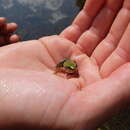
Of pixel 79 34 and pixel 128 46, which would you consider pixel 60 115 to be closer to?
pixel 128 46

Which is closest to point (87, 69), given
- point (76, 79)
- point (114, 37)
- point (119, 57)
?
point (76, 79)

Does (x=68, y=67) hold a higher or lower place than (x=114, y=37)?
lower

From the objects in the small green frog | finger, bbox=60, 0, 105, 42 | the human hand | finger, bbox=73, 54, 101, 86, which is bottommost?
the human hand

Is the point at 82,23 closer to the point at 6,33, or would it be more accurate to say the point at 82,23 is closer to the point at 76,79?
the point at 76,79

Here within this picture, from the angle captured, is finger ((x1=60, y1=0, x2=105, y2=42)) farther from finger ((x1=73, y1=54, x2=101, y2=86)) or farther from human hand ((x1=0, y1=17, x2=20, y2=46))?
human hand ((x1=0, y1=17, x2=20, y2=46))

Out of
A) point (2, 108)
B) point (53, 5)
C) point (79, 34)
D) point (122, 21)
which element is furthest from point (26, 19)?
point (2, 108)

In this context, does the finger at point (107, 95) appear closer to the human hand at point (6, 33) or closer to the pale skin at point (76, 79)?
the pale skin at point (76, 79)

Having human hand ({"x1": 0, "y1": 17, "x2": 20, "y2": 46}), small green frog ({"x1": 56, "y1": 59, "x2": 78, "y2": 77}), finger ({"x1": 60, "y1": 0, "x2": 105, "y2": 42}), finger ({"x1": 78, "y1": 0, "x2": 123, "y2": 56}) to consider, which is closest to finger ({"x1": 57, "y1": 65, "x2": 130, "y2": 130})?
small green frog ({"x1": 56, "y1": 59, "x2": 78, "y2": 77})
